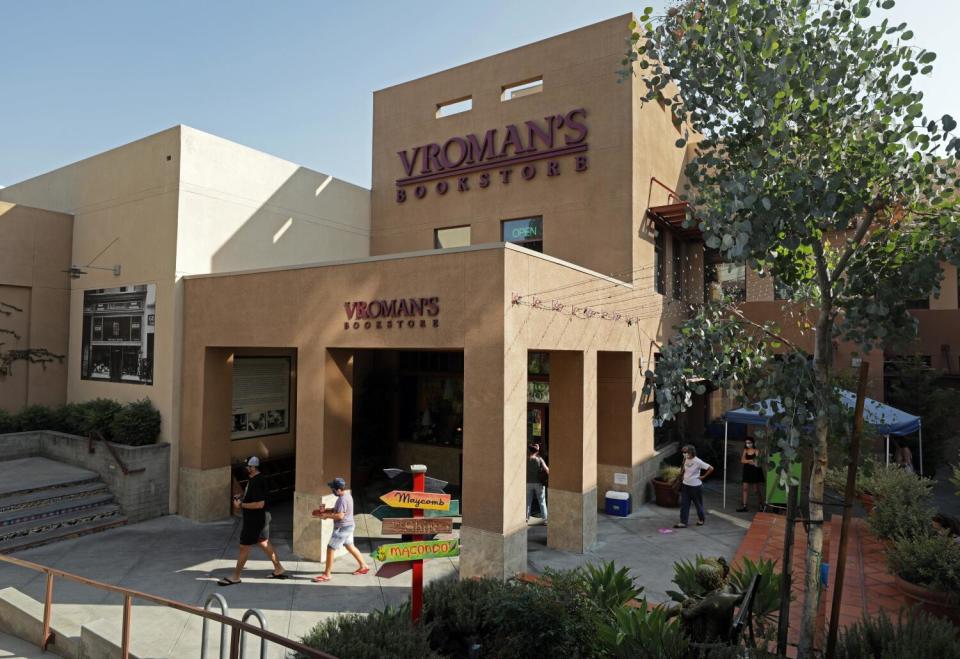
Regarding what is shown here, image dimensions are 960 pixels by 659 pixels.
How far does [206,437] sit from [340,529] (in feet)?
15.3

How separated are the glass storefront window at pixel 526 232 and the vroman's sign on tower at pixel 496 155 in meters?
1.03

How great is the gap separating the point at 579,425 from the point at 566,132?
24.2ft

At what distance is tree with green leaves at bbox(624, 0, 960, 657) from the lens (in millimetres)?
4277

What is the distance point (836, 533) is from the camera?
10094mm

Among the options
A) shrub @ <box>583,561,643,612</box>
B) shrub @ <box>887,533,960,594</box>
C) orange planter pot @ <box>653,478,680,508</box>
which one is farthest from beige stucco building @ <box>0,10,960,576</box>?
shrub @ <box>887,533,960,594</box>

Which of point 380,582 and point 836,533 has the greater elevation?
point 836,533

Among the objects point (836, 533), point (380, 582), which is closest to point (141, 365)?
point (380, 582)

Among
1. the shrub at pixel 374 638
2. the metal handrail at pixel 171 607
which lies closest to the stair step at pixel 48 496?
the metal handrail at pixel 171 607

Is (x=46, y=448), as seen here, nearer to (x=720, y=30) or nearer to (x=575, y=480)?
(x=575, y=480)

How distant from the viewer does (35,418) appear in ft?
46.6

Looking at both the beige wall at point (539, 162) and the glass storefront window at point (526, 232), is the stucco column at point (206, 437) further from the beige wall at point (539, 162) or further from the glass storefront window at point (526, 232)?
the glass storefront window at point (526, 232)

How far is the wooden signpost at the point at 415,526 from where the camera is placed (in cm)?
612

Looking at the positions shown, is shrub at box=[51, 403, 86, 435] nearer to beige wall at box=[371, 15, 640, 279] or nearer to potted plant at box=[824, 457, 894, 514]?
beige wall at box=[371, 15, 640, 279]

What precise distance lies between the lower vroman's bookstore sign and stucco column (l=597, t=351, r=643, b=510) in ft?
19.4
